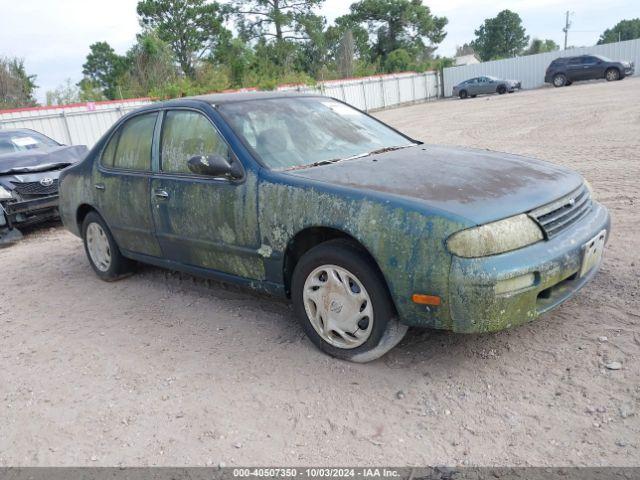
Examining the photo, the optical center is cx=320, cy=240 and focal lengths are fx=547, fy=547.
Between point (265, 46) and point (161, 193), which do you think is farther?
point (265, 46)

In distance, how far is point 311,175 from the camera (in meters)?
3.37

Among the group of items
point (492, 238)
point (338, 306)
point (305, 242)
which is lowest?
point (338, 306)

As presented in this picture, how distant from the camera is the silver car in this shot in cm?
3172

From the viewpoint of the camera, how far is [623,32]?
94750 millimetres

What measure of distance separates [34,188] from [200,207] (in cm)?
483

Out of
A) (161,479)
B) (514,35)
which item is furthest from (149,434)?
(514,35)

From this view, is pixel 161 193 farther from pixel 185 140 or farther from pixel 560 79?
pixel 560 79

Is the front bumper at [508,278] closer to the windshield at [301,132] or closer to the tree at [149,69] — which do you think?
the windshield at [301,132]

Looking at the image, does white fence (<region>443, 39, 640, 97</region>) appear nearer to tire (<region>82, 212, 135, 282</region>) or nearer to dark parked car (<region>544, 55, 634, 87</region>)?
dark parked car (<region>544, 55, 634, 87</region>)

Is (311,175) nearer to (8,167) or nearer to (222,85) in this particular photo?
(8,167)

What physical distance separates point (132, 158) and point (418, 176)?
2.56 meters

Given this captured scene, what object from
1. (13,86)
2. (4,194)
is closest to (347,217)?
(4,194)

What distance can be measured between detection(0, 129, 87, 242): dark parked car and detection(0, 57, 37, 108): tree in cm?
2104

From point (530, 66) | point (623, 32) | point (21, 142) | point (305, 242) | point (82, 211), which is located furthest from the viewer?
point (623, 32)
